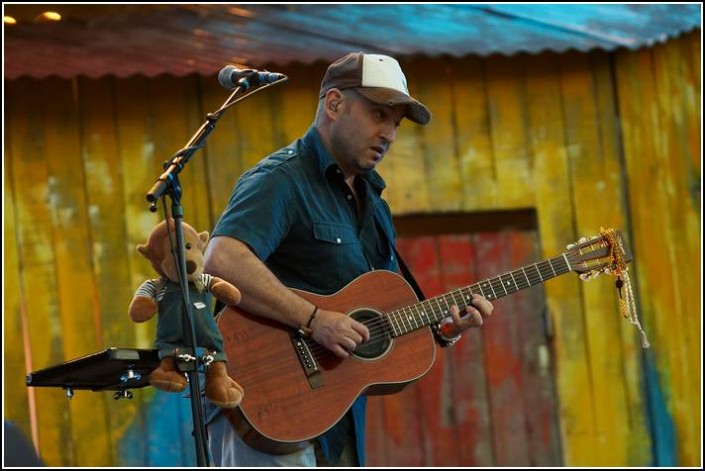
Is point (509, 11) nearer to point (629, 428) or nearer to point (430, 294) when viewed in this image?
point (430, 294)

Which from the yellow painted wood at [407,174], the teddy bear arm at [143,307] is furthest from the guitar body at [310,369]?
the yellow painted wood at [407,174]

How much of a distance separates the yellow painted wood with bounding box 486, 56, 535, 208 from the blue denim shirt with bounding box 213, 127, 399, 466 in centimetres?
266

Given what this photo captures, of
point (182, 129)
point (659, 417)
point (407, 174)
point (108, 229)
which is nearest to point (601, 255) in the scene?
point (407, 174)

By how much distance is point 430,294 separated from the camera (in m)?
7.13

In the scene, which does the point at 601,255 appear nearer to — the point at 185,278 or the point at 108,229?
the point at 185,278

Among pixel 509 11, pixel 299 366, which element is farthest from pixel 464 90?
pixel 299 366

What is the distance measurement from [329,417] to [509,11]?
3.41 m

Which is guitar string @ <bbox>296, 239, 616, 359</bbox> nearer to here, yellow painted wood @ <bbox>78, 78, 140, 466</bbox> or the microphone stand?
the microphone stand

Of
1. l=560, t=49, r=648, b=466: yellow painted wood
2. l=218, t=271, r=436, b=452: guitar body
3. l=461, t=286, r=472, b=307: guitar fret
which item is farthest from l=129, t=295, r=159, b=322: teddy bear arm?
l=560, t=49, r=648, b=466: yellow painted wood

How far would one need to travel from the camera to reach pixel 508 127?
23.5 feet

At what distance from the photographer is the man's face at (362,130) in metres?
4.55

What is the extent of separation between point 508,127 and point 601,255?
2.51m

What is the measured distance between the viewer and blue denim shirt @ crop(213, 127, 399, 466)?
4.34 meters

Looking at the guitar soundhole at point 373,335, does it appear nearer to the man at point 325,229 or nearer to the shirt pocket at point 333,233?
the man at point 325,229
